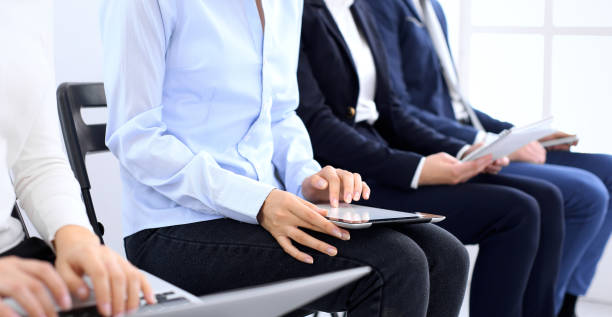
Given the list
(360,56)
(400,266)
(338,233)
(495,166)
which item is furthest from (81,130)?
(495,166)

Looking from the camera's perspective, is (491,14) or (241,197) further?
(491,14)

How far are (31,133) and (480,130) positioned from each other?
163cm

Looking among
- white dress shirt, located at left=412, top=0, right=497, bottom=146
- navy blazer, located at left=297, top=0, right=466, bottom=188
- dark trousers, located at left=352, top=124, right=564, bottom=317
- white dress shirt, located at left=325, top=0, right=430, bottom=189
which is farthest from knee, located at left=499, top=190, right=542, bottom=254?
white dress shirt, located at left=412, top=0, right=497, bottom=146

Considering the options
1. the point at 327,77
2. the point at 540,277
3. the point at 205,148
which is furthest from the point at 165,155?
the point at 540,277

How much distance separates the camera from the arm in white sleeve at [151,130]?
1134 mm

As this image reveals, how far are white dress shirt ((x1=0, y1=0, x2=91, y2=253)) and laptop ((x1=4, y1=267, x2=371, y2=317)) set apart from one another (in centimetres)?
22

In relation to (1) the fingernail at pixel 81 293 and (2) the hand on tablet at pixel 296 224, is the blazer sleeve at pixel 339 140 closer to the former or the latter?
(2) the hand on tablet at pixel 296 224

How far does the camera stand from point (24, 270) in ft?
2.27

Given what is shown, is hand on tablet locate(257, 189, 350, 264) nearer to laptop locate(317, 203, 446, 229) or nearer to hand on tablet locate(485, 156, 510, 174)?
laptop locate(317, 203, 446, 229)

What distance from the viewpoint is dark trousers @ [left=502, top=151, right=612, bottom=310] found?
6.40 feet

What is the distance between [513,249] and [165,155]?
0.90m

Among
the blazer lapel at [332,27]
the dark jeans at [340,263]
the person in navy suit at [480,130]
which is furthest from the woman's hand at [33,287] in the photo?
the person in navy suit at [480,130]

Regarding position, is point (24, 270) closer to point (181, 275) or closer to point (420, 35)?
point (181, 275)

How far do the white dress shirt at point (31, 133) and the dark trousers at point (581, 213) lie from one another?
4.76 ft
